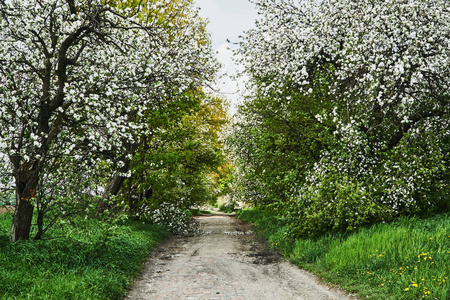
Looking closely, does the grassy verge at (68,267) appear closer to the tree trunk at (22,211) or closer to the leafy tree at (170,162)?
the tree trunk at (22,211)

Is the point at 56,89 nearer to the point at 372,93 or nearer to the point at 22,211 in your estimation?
the point at 22,211

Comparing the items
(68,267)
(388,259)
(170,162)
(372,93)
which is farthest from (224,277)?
(170,162)

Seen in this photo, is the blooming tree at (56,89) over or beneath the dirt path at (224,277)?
over

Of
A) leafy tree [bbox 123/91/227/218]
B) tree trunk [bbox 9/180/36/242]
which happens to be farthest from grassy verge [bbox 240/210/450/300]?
tree trunk [bbox 9/180/36/242]

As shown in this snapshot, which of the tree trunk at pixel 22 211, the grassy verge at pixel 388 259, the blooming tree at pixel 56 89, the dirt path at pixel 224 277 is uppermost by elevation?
the blooming tree at pixel 56 89

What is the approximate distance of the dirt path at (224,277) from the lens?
7594 millimetres

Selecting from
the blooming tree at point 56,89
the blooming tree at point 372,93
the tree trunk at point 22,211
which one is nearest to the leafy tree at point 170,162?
the tree trunk at point 22,211

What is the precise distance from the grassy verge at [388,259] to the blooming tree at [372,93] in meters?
0.82

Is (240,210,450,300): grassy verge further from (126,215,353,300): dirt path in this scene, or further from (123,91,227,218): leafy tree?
(123,91,227,218): leafy tree

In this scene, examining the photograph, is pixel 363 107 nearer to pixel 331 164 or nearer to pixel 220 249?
pixel 331 164

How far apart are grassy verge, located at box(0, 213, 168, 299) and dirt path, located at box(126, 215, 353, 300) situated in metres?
Answer: 0.69

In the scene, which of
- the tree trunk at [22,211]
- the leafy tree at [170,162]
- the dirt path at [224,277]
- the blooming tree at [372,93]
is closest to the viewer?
the dirt path at [224,277]

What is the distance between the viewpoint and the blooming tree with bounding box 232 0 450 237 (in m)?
9.10

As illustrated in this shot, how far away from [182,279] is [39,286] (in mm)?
3805
